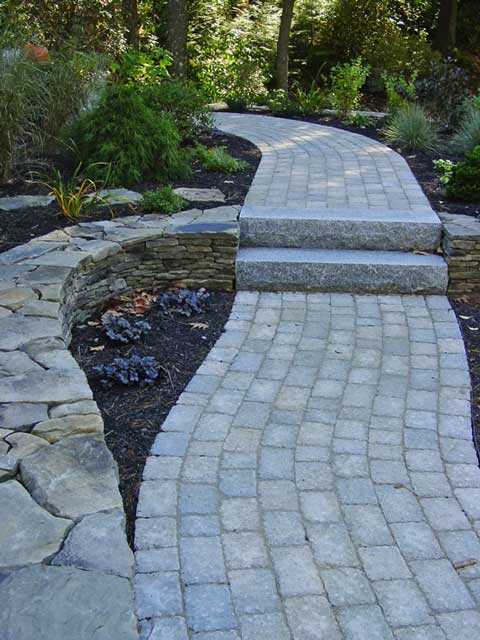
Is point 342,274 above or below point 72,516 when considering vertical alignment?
below

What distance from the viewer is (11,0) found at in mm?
11656

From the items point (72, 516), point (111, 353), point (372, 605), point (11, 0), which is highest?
point (11, 0)

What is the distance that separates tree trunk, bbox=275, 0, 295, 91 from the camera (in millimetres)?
13133

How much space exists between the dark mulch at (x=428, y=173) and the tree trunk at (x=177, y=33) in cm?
275

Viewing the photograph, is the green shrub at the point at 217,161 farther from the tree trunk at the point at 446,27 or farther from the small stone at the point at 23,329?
the tree trunk at the point at 446,27

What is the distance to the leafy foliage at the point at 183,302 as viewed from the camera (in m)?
4.49

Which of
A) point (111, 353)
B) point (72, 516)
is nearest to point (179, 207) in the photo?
point (111, 353)

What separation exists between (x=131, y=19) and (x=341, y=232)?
9.89m

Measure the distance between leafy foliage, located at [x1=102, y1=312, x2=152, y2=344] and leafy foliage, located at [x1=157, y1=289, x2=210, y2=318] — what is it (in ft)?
1.03

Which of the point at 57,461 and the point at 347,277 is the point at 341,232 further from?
the point at 57,461

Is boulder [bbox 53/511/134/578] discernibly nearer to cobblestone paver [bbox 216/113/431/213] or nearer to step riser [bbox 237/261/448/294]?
step riser [bbox 237/261/448/294]

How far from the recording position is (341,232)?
5.23 meters

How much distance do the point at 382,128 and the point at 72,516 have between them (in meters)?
8.21

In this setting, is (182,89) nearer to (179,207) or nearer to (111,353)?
(179,207)
